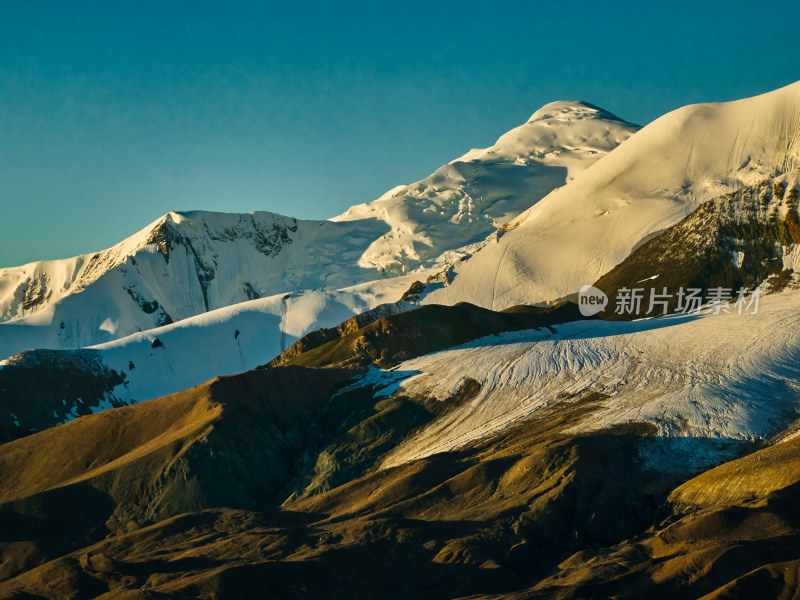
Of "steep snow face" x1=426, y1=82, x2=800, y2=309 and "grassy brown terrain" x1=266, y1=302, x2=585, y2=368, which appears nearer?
"grassy brown terrain" x1=266, y1=302, x2=585, y2=368

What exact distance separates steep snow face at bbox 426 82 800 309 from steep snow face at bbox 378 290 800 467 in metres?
43.7

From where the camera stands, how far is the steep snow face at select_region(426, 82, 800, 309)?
13738 cm

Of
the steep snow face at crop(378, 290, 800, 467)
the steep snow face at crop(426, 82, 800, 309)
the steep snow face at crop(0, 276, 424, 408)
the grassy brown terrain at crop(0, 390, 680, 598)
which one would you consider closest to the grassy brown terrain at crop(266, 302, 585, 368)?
the steep snow face at crop(378, 290, 800, 467)

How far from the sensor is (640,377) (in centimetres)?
7719

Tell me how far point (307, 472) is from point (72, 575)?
1046 inches

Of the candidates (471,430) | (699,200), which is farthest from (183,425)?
(699,200)

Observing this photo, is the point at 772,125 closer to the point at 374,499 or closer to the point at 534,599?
the point at 374,499

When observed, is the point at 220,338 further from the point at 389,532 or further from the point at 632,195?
the point at 389,532

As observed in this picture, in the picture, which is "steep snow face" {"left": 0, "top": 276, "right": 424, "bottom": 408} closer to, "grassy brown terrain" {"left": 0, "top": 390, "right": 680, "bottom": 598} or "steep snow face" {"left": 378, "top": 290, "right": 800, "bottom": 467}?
"steep snow face" {"left": 378, "top": 290, "right": 800, "bottom": 467}

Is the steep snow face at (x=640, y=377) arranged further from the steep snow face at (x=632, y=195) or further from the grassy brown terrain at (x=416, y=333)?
the steep snow face at (x=632, y=195)

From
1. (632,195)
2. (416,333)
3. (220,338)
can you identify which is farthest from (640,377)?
(220,338)

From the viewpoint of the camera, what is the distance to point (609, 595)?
40938 millimetres

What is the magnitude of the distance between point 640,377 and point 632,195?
Result: 78246mm

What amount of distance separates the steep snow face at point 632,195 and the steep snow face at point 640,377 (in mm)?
43731
